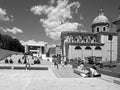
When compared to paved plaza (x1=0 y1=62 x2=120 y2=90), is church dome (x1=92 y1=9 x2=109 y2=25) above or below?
above

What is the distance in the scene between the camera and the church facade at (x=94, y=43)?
41281mm

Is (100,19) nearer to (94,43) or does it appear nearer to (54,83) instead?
(94,43)

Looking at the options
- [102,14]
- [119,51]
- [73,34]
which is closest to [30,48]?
[73,34]

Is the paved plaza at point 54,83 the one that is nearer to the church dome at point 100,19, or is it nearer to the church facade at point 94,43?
the church facade at point 94,43

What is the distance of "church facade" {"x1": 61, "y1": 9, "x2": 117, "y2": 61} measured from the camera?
41.3 meters

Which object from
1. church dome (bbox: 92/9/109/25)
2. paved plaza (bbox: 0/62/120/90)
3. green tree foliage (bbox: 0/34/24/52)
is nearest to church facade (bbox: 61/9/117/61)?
church dome (bbox: 92/9/109/25)

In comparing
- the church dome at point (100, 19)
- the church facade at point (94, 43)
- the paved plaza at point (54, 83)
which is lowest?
the paved plaza at point (54, 83)

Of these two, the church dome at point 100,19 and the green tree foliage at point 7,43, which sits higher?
the church dome at point 100,19

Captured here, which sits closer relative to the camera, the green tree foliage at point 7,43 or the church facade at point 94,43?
the church facade at point 94,43

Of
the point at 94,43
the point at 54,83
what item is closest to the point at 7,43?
the point at 94,43

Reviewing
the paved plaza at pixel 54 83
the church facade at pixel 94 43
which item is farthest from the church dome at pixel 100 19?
the paved plaza at pixel 54 83

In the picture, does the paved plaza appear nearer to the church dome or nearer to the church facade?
the church facade

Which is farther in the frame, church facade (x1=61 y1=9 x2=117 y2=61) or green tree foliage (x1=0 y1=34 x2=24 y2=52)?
green tree foliage (x1=0 y1=34 x2=24 y2=52)

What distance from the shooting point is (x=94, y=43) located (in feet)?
140
